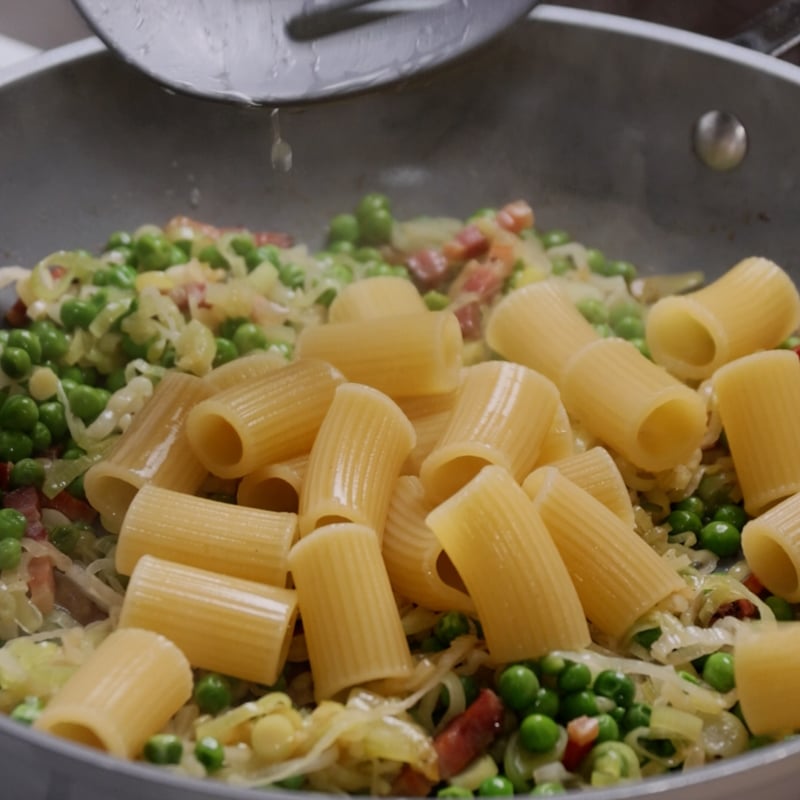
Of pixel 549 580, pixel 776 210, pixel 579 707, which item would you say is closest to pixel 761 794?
pixel 579 707

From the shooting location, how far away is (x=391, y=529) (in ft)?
7.09

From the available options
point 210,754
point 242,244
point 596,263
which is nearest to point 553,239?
point 596,263

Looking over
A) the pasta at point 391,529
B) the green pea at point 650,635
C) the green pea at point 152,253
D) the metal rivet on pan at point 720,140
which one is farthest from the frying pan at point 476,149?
the green pea at point 650,635

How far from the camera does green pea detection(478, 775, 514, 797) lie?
5.85 ft

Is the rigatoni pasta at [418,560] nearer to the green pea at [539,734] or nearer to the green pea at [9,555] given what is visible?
the green pea at [539,734]

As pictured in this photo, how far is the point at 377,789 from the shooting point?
180 cm

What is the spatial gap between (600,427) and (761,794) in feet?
3.03

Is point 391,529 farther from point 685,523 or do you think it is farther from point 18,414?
point 18,414

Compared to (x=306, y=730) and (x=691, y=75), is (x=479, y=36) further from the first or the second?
(x=306, y=730)

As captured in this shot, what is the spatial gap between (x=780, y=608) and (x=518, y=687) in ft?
2.00

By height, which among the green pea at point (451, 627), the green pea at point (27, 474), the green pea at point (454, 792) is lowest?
the green pea at point (454, 792)

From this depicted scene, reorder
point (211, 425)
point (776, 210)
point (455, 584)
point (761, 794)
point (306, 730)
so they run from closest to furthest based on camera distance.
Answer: point (761, 794)
point (306, 730)
point (455, 584)
point (211, 425)
point (776, 210)

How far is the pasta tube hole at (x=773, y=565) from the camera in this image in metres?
2.22

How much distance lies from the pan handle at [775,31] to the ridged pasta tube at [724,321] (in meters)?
0.57
